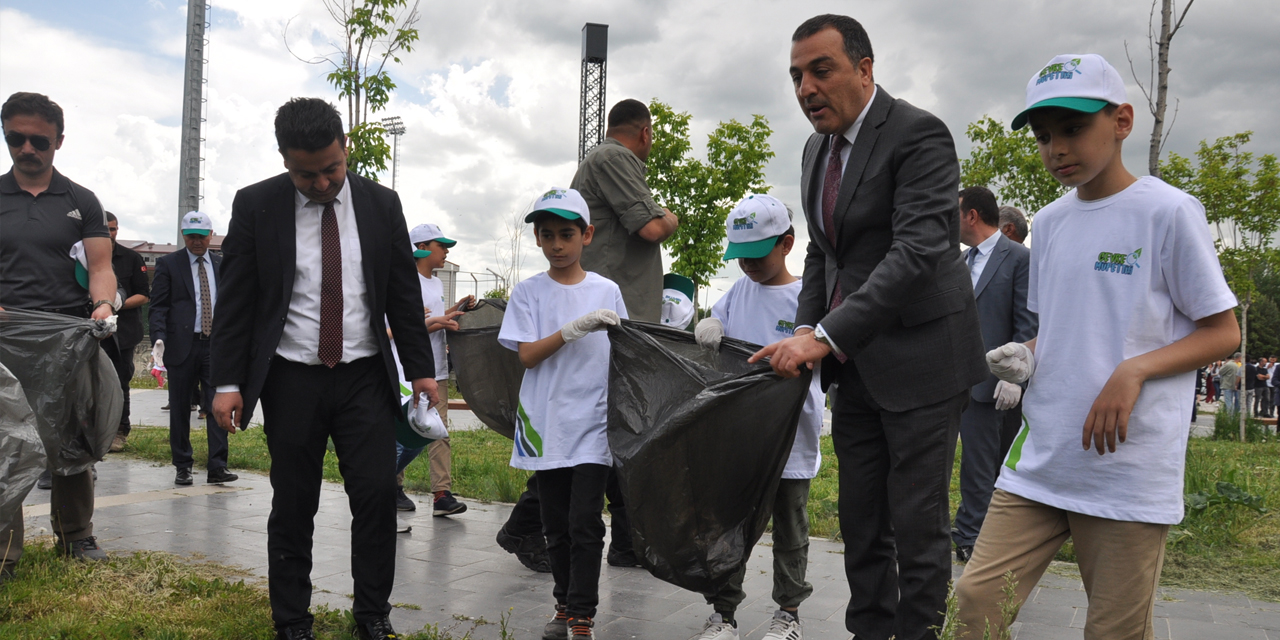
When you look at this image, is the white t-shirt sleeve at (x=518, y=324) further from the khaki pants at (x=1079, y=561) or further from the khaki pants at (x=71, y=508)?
the khaki pants at (x=71, y=508)

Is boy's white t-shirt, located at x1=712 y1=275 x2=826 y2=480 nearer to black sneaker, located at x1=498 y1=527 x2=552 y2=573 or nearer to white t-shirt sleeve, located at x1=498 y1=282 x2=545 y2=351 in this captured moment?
white t-shirt sleeve, located at x1=498 y1=282 x2=545 y2=351

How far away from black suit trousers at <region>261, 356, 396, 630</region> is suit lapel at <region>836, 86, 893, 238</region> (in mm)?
1973

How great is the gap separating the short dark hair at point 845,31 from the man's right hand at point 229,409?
8.09 feet

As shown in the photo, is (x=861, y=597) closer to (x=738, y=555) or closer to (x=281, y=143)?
(x=738, y=555)

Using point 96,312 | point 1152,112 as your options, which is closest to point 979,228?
point 1152,112

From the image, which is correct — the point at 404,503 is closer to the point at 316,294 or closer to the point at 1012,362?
Answer: the point at 316,294

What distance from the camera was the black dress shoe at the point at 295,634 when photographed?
3.59 m

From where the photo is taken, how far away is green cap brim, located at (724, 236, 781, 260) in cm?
388

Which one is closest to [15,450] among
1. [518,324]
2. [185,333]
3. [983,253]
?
[518,324]

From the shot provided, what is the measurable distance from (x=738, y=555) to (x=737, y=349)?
30.3 inches

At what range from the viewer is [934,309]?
2.85m

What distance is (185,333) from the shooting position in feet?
24.9

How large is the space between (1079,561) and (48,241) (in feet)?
16.1

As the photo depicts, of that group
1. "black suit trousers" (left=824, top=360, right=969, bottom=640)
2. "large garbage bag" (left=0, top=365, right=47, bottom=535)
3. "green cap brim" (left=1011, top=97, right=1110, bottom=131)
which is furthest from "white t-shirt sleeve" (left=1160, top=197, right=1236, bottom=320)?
"large garbage bag" (left=0, top=365, right=47, bottom=535)
